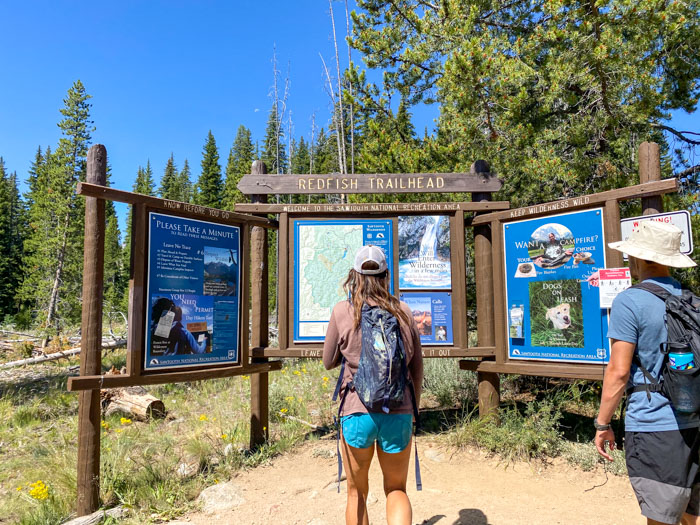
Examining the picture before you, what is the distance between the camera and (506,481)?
444cm

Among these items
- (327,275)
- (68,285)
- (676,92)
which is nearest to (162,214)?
(327,275)

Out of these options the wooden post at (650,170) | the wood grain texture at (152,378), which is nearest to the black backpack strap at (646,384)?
the wooden post at (650,170)

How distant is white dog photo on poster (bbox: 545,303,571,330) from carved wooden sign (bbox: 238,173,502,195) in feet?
5.41

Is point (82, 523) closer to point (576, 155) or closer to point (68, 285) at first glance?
point (576, 155)

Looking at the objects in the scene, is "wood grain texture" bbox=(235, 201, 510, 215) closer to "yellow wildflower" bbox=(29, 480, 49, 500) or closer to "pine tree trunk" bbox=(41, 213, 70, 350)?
"yellow wildflower" bbox=(29, 480, 49, 500)

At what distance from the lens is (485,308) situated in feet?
18.5

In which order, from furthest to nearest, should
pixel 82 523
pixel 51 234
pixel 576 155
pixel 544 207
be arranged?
1. pixel 51 234
2. pixel 576 155
3. pixel 544 207
4. pixel 82 523

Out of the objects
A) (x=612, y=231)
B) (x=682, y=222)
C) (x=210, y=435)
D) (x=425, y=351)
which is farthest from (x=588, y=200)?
(x=210, y=435)

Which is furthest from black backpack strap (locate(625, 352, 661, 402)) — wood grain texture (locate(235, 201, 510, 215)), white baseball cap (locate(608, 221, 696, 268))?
wood grain texture (locate(235, 201, 510, 215))

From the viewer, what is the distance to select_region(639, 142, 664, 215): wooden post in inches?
178

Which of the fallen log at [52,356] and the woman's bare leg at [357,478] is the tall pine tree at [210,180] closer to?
the fallen log at [52,356]

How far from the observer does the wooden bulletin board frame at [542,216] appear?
458 cm

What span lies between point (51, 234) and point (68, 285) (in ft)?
11.3

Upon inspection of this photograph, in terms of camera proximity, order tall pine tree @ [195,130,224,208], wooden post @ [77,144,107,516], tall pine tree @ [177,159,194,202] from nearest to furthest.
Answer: wooden post @ [77,144,107,516] < tall pine tree @ [195,130,224,208] < tall pine tree @ [177,159,194,202]
